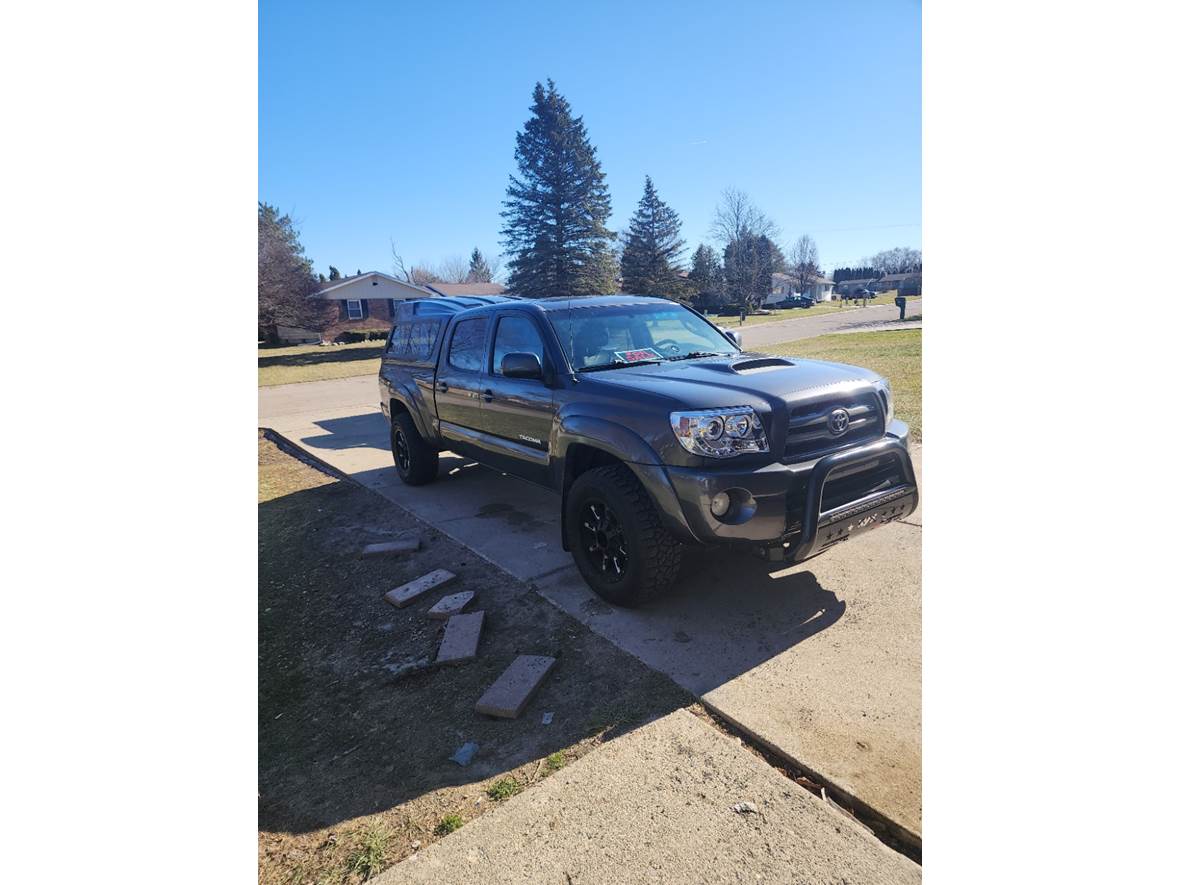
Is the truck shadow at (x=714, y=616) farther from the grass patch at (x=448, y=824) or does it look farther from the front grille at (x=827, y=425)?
the grass patch at (x=448, y=824)

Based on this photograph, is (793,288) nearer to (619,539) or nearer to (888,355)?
(888,355)

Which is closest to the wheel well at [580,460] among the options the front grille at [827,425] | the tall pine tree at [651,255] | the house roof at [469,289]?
the front grille at [827,425]

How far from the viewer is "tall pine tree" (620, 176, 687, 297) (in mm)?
32719

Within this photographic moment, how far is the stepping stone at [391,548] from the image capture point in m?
4.74

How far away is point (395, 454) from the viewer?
696cm

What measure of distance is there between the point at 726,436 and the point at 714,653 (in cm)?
107

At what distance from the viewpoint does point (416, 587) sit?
4.05 meters

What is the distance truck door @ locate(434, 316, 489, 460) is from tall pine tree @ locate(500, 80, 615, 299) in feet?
76.6

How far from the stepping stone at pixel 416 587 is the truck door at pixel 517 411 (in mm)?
915

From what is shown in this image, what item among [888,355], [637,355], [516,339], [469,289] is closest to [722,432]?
[637,355]

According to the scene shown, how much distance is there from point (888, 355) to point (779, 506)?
15.2m

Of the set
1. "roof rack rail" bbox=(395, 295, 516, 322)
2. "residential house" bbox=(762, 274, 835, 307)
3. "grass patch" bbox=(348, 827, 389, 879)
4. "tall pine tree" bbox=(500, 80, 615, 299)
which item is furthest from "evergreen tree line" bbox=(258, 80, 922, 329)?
"residential house" bbox=(762, 274, 835, 307)

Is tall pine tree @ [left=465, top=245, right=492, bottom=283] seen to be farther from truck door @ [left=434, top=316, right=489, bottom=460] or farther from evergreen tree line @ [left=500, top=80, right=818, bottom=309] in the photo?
truck door @ [left=434, top=316, right=489, bottom=460]
